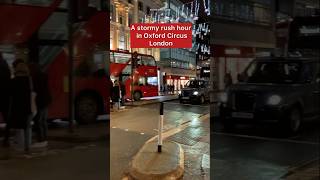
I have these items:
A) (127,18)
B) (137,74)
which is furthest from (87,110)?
(137,74)

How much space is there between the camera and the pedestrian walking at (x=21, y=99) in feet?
8.80

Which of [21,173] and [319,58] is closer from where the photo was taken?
[319,58]

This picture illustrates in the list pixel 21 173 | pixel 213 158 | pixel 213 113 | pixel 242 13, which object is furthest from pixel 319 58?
pixel 21 173

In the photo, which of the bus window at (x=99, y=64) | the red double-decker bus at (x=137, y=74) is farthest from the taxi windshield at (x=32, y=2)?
the red double-decker bus at (x=137, y=74)

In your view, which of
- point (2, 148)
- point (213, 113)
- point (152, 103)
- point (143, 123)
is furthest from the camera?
point (152, 103)

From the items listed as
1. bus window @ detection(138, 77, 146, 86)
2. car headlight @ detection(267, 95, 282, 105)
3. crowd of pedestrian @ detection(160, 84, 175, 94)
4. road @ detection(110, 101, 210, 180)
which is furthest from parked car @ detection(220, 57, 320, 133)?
crowd of pedestrian @ detection(160, 84, 175, 94)

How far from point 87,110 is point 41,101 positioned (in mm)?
303

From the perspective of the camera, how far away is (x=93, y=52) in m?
2.83

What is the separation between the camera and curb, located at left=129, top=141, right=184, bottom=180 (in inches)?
243

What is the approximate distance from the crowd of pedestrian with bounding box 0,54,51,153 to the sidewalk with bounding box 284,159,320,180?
1.39m

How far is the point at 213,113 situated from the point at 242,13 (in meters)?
0.55

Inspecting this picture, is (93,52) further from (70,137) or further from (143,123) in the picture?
(143,123)

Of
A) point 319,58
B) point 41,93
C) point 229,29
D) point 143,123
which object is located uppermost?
point 229,29

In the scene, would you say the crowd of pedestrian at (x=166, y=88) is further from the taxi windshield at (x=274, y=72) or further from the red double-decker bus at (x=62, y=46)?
A: the taxi windshield at (x=274, y=72)
